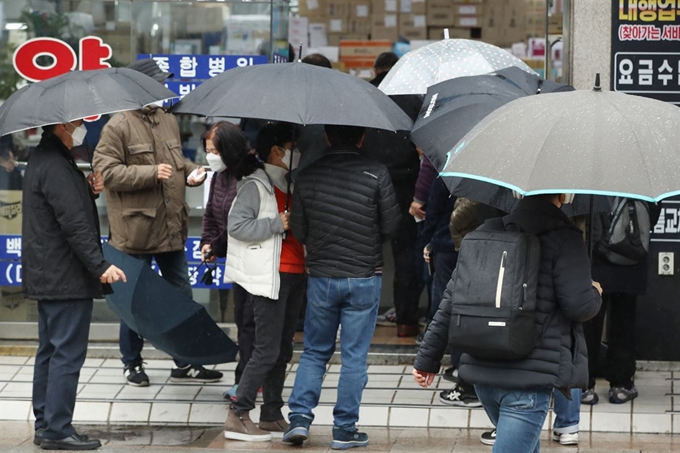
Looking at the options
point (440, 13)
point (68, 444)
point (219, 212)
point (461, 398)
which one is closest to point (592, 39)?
point (461, 398)

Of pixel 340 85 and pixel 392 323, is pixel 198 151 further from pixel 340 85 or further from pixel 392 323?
pixel 340 85

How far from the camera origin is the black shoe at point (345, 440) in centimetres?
715

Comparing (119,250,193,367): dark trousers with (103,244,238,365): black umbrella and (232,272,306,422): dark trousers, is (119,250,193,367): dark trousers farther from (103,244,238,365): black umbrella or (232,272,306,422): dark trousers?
(232,272,306,422): dark trousers

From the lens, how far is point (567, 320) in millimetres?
5027

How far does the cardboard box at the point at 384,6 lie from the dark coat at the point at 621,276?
4526 mm

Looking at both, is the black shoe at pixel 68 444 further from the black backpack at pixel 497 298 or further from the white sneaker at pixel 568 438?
the black backpack at pixel 497 298

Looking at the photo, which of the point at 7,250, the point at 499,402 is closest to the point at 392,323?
the point at 7,250

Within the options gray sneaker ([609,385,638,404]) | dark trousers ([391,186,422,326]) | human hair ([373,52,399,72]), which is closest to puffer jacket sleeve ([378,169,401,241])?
gray sneaker ([609,385,638,404])

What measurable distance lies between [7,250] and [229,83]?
3.25 m

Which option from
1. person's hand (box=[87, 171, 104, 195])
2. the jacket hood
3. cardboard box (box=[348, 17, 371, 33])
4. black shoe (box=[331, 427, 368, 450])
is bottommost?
black shoe (box=[331, 427, 368, 450])

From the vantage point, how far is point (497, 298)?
4898 millimetres

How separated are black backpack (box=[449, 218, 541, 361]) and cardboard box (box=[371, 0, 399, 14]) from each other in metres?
7.02

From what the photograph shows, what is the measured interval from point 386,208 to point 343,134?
51cm

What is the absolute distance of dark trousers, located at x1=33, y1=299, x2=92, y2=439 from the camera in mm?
7086
